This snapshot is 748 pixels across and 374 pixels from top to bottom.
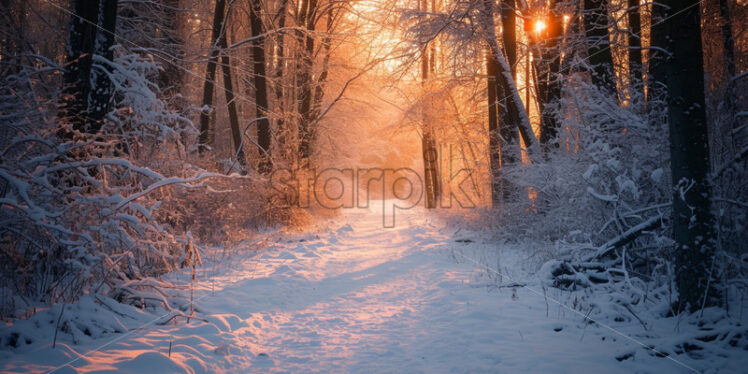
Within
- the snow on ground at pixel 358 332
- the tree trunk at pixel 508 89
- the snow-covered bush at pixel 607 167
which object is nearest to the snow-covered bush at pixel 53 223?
the snow on ground at pixel 358 332

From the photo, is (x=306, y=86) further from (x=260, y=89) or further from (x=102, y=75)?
(x=102, y=75)

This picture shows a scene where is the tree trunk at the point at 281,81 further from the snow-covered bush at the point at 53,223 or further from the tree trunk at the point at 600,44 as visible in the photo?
the tree trunk at the point at 600,44

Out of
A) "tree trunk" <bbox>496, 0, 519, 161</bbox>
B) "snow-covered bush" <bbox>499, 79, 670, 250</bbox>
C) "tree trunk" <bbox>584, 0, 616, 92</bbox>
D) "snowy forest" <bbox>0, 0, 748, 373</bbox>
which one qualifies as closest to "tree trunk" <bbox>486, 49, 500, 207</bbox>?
"snowy forest" <bbox>0, 0, 748, 373</bbox>

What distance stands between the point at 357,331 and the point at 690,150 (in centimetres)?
416

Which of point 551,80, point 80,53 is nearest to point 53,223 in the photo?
point 80,53

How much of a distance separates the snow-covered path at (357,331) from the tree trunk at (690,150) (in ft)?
4.12

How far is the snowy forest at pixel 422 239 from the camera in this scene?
11.2ft

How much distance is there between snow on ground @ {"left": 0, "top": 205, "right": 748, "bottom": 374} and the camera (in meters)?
3.11

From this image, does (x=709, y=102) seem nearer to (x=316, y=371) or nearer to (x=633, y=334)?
(x=633, y=334)

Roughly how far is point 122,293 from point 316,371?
280cm

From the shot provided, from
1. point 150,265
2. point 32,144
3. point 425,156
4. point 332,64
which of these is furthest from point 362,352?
point 425,156

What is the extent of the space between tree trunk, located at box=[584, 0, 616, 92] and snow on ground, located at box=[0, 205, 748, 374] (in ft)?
12.9

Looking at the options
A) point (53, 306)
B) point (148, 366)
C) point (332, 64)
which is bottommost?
point (148, 366)

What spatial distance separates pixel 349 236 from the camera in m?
12.4
